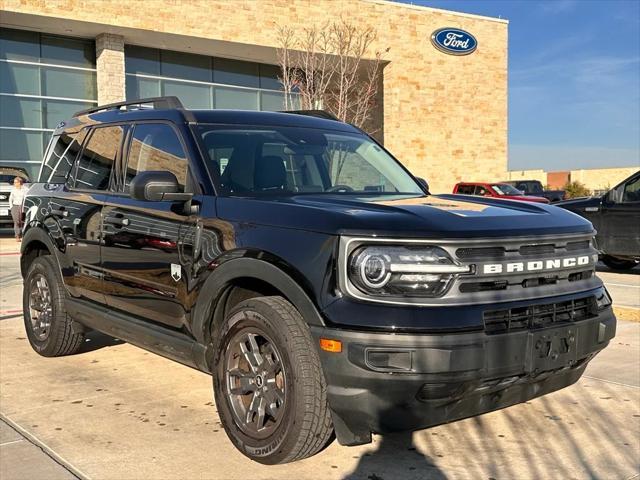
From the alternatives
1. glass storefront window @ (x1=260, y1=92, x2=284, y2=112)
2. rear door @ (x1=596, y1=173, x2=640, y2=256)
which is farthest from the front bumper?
glass storefront window @ (x1=260, y1=92, x2=284, y2=112)

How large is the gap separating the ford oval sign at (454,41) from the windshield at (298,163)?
27.9 metres

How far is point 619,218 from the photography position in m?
10.9

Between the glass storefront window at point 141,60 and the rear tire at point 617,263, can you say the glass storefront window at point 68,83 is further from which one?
the rear tire at point 617,263

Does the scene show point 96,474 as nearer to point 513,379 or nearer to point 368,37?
point 513,379

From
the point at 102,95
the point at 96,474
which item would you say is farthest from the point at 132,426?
the point at 102,95

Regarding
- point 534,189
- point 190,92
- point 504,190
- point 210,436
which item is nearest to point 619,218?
point 210,436

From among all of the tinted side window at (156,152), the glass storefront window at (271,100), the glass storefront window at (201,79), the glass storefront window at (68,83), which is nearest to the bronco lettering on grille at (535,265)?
the tinted side window at (156,152)

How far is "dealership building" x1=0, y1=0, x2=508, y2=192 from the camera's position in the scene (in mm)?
23156

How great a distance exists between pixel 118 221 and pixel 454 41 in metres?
29.5

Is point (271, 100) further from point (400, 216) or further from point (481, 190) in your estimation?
point (400, 216)

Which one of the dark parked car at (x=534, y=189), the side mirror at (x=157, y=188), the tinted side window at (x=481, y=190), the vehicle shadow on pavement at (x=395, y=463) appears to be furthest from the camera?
the dark parked car at (x=534, y=189)

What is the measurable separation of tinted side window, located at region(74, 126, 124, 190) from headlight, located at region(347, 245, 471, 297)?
8.26 feet

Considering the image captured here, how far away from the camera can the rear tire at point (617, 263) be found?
39.5ft

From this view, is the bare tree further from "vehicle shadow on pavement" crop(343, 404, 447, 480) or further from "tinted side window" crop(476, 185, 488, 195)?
"vehicle shadow on pavement" crop(343, 404, 447, 480)
